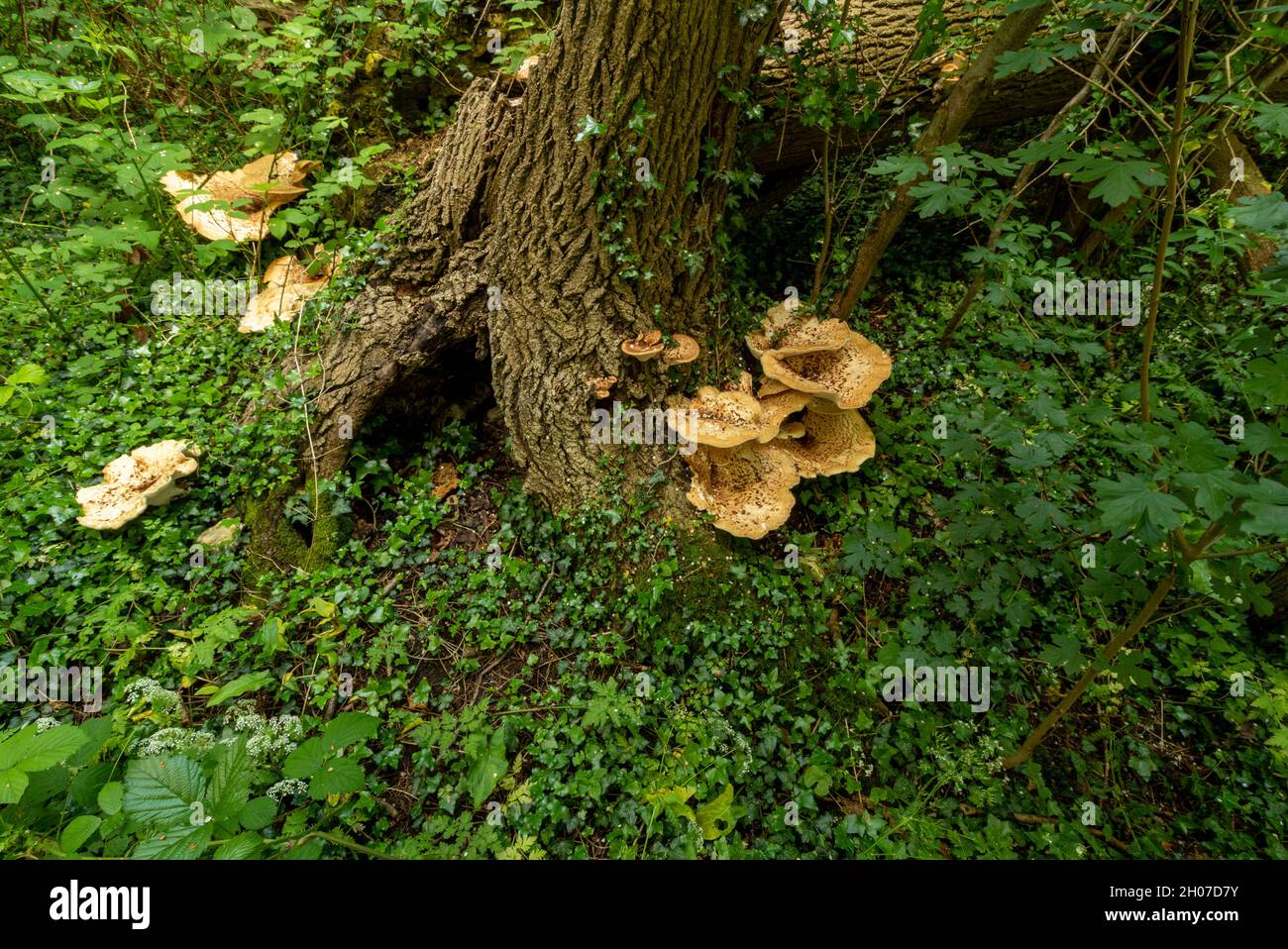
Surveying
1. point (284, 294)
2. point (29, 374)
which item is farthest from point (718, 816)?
point (29, 374)

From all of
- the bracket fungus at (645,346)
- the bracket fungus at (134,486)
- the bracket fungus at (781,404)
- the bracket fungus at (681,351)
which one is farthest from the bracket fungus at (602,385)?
the bracket fungus at (134,486)

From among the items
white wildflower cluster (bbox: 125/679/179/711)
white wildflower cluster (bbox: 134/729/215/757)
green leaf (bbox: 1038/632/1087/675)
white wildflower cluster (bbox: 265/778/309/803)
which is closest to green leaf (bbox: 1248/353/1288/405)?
green leaf (bbox: 1038/632/1087/675)

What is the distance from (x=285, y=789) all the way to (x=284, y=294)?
358 cm

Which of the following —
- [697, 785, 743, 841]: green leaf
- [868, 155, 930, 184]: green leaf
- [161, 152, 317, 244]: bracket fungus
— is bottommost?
[697, 785, 743, 841]: green leaf

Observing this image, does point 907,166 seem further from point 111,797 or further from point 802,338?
point 111,797

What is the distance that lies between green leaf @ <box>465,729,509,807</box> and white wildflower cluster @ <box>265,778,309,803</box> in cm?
76

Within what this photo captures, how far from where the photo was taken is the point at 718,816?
109 inches

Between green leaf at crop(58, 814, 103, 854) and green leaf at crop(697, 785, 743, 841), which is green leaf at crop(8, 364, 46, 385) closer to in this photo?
green leaf at crop(58, 814, 103, 854)

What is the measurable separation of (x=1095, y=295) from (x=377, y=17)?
7020 mm

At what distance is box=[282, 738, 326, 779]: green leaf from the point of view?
2.31 m

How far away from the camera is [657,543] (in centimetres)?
374

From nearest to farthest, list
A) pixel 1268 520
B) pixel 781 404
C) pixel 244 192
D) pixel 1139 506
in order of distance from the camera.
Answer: pixel 1268 520
pixel 1139 506
pixel 781 404
pixel 244 192
